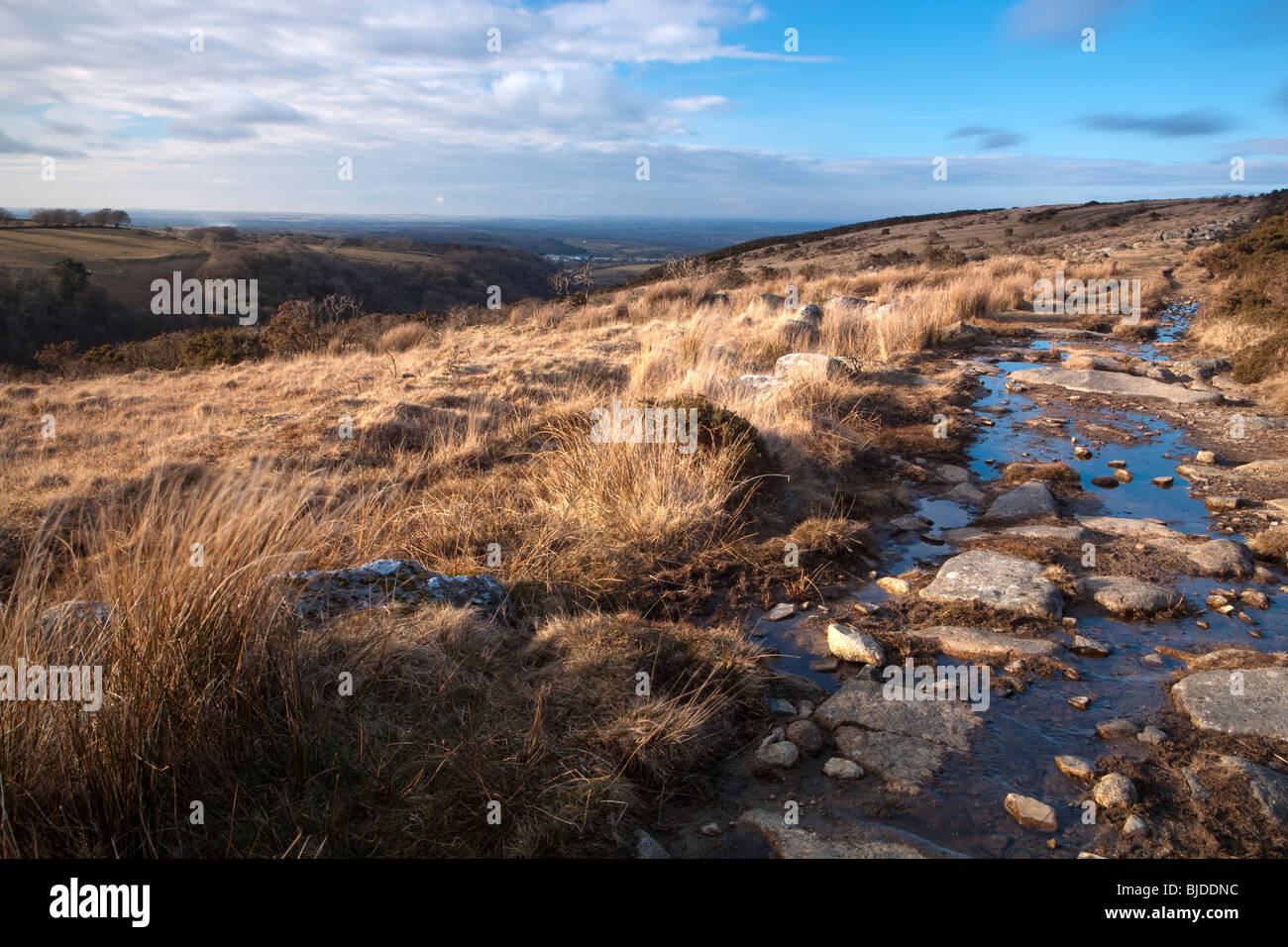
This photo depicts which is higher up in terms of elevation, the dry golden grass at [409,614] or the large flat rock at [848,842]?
the dry golden grass at [409,614]

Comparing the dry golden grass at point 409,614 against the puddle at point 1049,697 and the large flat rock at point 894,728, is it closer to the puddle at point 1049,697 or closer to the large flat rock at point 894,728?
the large flat rock at point 894,728

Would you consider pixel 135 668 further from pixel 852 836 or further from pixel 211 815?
pixel 852 836

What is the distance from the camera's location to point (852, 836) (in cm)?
212

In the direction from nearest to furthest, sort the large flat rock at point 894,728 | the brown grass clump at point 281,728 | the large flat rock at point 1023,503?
Result: 1. the brown grass clump at point 281,728
2. the large flat rock at point 894,728
3. the large flat rock at point 1023,503

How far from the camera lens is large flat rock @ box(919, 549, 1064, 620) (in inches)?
135

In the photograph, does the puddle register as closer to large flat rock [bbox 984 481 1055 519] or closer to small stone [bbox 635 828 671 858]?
large flat rock [bbox 984 481 1055 519]

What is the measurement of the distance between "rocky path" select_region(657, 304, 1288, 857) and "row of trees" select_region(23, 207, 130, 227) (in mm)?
60338

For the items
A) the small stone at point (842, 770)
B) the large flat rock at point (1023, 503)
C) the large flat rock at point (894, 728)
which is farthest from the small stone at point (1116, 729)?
the large flat rock at point (1023, 503)

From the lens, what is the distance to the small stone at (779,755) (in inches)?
98.4

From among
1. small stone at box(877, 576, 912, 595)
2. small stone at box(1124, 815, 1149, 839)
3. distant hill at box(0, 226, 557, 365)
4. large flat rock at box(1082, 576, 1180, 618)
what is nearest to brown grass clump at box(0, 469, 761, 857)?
small stone at box(1124, 815, 1149, 839)

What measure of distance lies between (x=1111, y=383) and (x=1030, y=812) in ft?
24.0

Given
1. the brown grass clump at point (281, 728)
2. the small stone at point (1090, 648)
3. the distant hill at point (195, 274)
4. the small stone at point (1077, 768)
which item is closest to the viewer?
the brown grass clump at point (281, 728)

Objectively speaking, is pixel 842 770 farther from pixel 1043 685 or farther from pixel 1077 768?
pixel 1043 685
